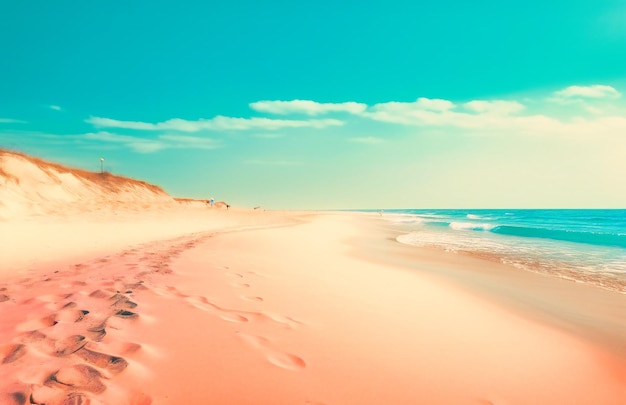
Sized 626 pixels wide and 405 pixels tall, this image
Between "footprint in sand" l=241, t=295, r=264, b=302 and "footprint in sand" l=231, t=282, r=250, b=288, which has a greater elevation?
"footprint in sand" l=231, t=282, r=250, b=288

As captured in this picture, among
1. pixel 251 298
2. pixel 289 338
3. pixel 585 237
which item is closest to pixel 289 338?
pixel 289 338

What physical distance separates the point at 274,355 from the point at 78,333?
193 centimetres

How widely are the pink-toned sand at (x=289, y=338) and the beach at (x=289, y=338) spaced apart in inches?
0.6

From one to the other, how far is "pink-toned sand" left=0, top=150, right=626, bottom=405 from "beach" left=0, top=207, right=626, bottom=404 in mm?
16

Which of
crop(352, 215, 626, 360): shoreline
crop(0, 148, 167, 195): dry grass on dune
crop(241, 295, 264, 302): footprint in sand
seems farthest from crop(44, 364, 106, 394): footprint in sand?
crop(0, 148, 167, 195): dry grass on dune

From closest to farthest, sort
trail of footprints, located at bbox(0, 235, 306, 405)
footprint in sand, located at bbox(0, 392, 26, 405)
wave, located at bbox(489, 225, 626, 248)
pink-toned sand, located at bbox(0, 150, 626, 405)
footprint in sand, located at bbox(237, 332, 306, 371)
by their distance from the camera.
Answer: footprint in sand, located at bbox(0, 392, 26, 405) < trail of footprints, located at bbox(0, 235, 306, 405) < pink-toned sand, located at bbox(0, 150, 626, 405) < footprint in sand, located at bbox(237, 332, 306, 371) < wave, located at bbox(489, 225, 626, 248)

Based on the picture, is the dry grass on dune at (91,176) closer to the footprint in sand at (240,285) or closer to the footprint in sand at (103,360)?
the footprint in sand at (240,285)

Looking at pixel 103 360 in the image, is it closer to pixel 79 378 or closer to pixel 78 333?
pixel 79 378

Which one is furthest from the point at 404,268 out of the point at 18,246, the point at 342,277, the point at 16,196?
the point at 16,196

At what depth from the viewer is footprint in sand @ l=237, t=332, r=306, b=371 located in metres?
3.02

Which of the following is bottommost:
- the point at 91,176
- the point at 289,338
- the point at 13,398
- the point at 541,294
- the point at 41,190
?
the point at 541,294

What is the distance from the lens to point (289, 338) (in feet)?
12.0

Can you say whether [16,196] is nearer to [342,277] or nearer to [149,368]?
[342,277]

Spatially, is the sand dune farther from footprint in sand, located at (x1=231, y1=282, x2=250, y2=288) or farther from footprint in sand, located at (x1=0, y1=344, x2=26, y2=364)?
footprint in sand, located at (x1=0, y1=344, x2=26, y2=364)
